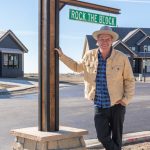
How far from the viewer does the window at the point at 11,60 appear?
48562 millimetres

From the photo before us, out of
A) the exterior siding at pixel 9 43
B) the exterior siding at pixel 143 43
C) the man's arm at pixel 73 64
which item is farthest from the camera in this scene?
the exterior siding at pixel 143 43

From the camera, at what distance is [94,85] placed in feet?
19.6

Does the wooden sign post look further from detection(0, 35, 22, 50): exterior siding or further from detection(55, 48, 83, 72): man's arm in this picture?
detection(0, 35, 22, 50): exterior siding

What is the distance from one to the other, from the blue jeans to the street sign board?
Answer: 2270 mm

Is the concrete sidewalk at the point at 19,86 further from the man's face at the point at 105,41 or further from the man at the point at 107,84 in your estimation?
the man's face at the point at 105,41

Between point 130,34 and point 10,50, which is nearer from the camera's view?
point 10,50

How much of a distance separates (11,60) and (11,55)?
1.76 feet

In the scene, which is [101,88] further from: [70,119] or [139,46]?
[139,46]

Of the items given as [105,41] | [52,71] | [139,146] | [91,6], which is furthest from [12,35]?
[105,41]

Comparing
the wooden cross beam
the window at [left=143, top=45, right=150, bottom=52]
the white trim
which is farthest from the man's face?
the window at [left=143, top=45, right=150, bottom=52]

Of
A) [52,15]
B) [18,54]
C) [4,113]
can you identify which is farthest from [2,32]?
[52,15]

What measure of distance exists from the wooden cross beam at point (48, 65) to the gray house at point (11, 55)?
41.6 m

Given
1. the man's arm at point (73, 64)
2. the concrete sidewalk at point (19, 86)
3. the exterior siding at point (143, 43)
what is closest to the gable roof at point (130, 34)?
the exterior siding at point (143, 43)

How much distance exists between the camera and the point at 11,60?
162 ft
